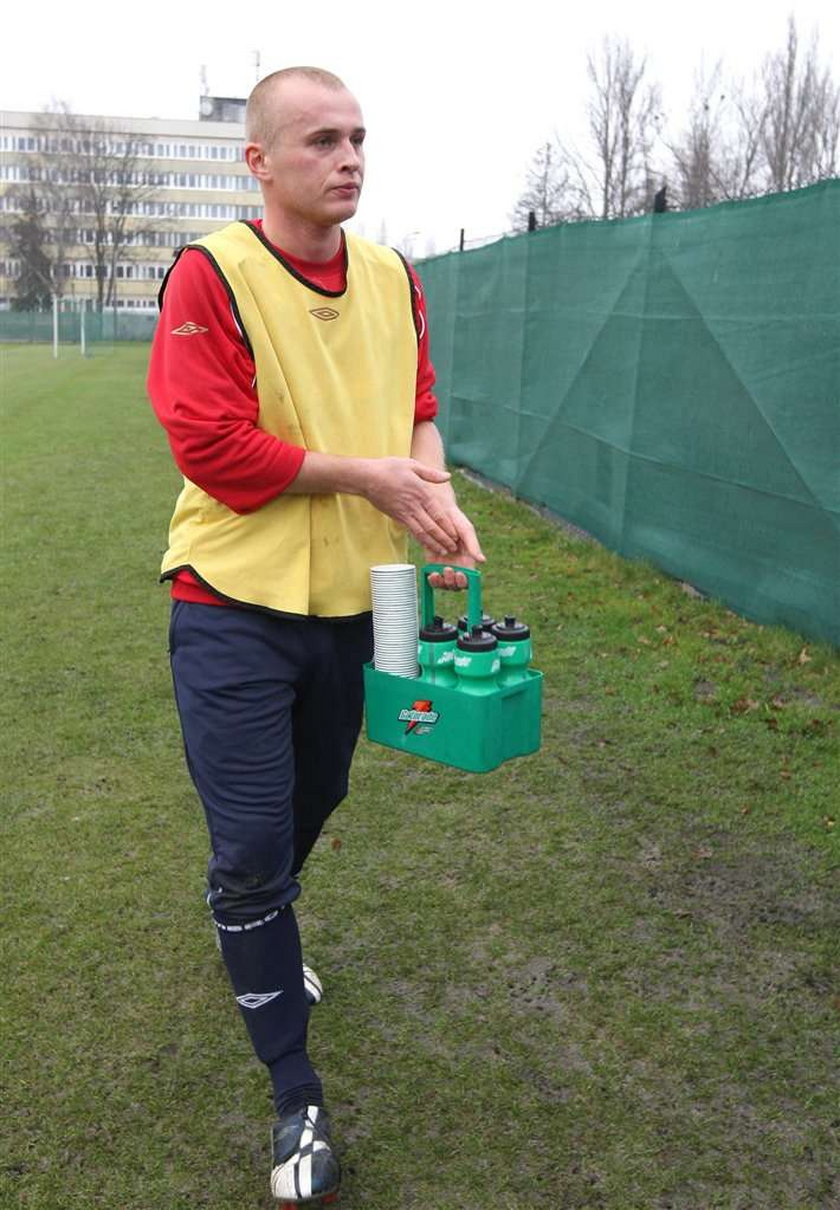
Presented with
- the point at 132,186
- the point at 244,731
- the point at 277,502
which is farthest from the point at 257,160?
the point at 132,186

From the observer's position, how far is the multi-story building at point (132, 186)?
89875 mm

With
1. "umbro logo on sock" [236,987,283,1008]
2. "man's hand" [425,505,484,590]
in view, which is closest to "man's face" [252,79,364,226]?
"man's hand" [425,505,484,590]

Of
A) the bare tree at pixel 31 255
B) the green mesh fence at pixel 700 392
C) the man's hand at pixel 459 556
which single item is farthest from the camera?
the bare tree at pixel 31 255

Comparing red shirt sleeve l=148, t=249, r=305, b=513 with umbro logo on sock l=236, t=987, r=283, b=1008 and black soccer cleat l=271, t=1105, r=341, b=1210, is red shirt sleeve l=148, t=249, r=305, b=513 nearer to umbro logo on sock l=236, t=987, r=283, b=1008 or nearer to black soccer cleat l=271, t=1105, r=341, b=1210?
umbro logo on sock l=236, t=987, r=283, b=1008

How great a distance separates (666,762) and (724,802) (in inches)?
17.4

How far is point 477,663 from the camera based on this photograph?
101 inches

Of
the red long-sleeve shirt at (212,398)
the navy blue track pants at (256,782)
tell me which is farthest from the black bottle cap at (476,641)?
the red long-sleeve shirt at (212,398)

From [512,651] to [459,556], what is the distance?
25cm

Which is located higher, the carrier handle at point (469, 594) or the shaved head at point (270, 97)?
the shaved head at point (270, 97)

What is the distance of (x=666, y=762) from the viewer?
5211 mm

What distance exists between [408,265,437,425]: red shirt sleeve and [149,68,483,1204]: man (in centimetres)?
15

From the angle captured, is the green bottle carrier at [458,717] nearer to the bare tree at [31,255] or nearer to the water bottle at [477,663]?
the water bottle at [477,663]

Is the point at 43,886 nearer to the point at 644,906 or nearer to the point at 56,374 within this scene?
the point at 644,906

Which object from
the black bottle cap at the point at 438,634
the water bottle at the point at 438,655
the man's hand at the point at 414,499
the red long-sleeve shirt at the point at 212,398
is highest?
the red long-sleeve shirt at the point at 212,398
